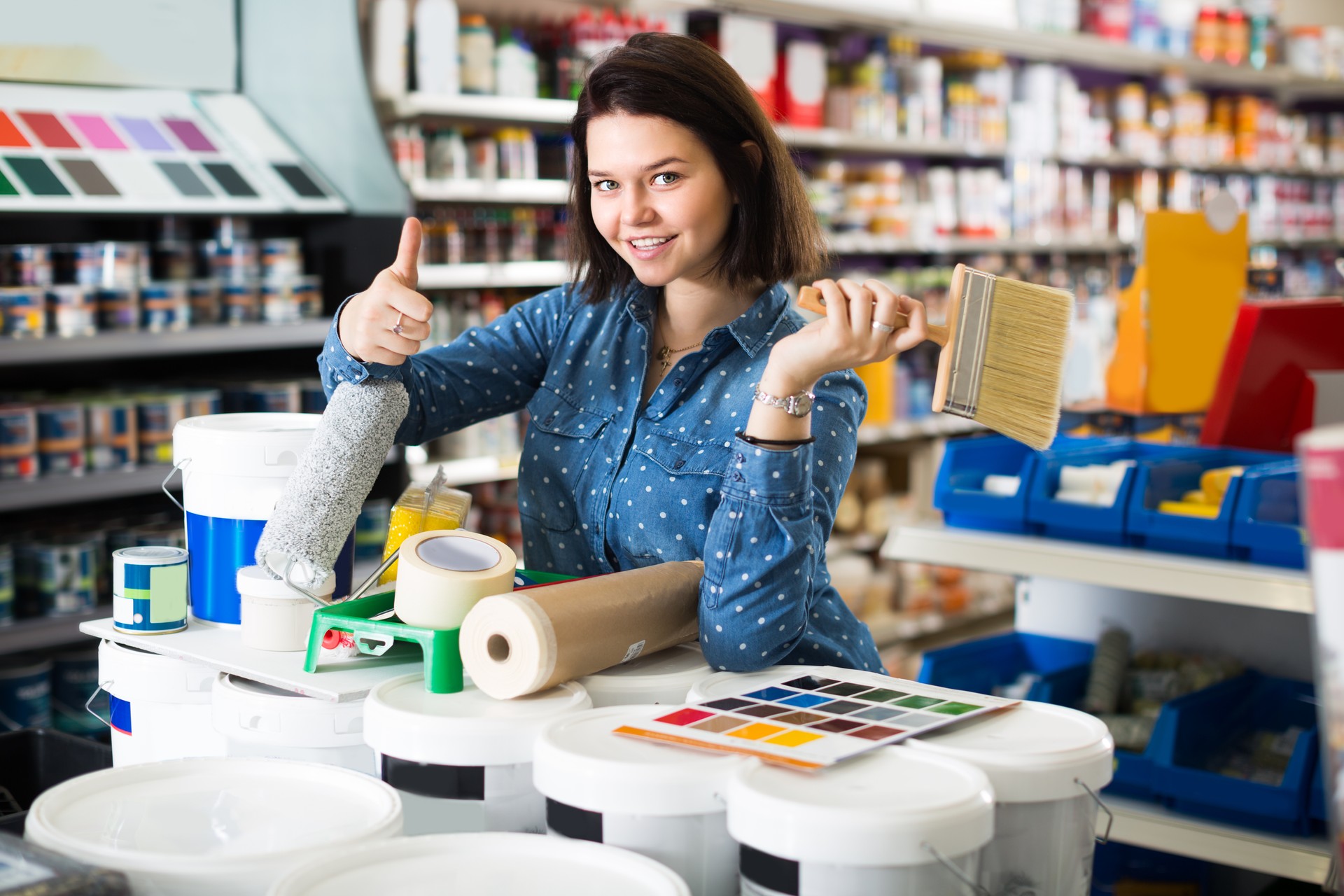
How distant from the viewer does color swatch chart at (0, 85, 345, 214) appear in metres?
2.91

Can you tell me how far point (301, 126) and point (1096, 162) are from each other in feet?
12.8

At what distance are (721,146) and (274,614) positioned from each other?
80 centimetres

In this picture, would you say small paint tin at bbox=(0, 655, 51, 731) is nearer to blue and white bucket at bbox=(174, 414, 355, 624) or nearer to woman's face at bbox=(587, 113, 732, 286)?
blue and white bucket at bbox=(174, 414, 355, 624)

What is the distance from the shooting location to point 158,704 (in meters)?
1.50

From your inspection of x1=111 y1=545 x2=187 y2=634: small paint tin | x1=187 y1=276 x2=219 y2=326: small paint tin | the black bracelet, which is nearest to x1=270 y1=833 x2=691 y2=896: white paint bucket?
the black bracelet

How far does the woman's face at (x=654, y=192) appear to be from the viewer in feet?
5.39

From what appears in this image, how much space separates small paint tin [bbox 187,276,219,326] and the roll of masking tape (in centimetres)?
201

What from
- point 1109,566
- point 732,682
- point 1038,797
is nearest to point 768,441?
point 732,682

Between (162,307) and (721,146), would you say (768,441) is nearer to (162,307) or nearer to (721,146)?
(721,146)

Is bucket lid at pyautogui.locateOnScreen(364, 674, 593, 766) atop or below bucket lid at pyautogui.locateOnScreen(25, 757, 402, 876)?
atop

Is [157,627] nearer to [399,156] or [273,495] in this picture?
[273,495]

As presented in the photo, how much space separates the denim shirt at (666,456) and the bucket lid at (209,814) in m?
0.45

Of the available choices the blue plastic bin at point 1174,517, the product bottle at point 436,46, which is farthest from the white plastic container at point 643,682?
the product bottle at point 436,46

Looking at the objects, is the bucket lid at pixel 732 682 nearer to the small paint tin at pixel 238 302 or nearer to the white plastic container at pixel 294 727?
the white plastic container at pixel 294 727
